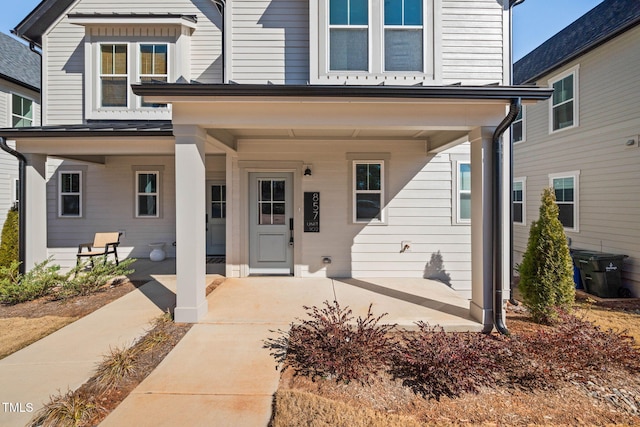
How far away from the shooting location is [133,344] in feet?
12.8

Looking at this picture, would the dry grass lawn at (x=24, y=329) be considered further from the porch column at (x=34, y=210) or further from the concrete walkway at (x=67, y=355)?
the porch column at (x=34, y=210)

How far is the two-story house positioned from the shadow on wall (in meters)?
0.11

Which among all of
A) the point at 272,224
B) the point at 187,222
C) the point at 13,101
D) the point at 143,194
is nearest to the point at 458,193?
the point at 272,224

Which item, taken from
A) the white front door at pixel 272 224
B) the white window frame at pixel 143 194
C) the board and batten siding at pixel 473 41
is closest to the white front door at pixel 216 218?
the white window frame at pixel 143 194

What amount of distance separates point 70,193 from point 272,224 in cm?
570

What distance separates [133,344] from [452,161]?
656 cm

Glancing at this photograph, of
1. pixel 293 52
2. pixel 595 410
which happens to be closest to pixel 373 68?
pixel 293 52

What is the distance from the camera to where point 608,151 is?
8023 millimetres

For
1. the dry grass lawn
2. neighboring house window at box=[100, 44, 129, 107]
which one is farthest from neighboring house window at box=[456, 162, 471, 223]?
neighboring house window at box=[100, 44, 129, 107]

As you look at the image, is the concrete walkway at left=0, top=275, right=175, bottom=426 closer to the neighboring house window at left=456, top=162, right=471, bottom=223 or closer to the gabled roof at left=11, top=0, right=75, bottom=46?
the neighboring house window at left=456, top=162, right=471, bottom=223

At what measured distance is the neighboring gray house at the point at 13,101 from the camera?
1002 centimetres

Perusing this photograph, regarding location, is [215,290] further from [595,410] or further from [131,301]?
[595,410]

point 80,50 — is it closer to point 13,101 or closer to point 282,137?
point 13,101

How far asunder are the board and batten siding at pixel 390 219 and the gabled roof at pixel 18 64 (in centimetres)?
964
